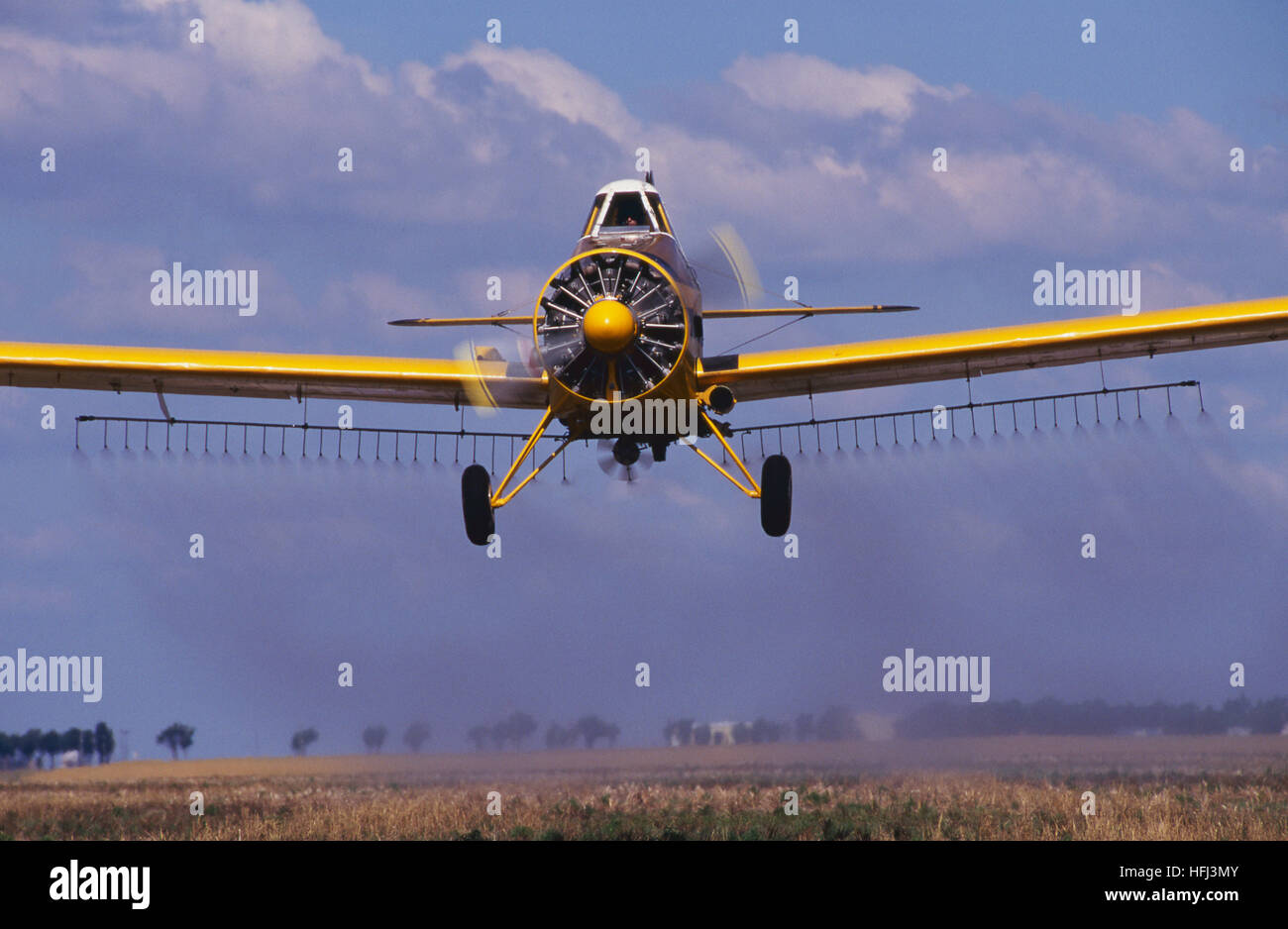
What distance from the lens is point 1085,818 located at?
23188mm

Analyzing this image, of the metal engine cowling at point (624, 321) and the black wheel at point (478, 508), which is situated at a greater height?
the metal engine cowling at point (624, 321)

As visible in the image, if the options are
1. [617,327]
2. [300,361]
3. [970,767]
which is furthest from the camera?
[970,767]

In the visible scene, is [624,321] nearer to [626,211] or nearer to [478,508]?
[626,211]

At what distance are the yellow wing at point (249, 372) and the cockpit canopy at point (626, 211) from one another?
292cm

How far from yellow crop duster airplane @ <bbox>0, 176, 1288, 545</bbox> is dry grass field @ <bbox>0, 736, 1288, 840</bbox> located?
5.12m

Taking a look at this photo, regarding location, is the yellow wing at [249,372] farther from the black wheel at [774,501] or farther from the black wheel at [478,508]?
the black wheel at [774,501]

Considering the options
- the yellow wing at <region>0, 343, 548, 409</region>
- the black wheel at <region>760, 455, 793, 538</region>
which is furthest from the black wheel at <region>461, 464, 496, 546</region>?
the black wheel at <region>760, 455, 793, 538</region>

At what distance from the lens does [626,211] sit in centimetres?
2445

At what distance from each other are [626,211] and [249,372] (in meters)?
7.38

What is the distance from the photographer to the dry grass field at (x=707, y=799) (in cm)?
2294

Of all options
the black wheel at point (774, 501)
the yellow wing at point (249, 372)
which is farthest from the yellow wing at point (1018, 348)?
the yellow wing at point (249, 372)
